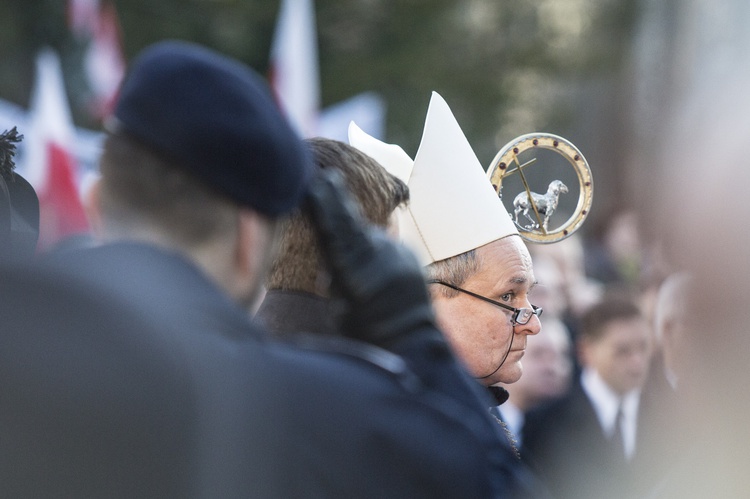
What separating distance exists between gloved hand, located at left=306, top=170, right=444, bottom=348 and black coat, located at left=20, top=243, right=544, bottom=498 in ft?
0.24

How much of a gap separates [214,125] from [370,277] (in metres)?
0.35

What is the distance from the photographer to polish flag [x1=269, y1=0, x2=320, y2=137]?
11.8m

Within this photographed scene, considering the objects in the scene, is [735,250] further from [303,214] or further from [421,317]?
[303,214]

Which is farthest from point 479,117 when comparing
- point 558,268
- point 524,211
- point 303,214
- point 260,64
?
point 303,214

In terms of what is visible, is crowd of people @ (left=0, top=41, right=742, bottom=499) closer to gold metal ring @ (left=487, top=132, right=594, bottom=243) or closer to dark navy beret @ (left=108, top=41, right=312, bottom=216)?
dark navy beret @ (left=108, top=41, right=312, bottom=216)

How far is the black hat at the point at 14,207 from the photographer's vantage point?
8.68ft

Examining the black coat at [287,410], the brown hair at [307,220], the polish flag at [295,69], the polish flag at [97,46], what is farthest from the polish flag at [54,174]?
the black coat at [287,410]

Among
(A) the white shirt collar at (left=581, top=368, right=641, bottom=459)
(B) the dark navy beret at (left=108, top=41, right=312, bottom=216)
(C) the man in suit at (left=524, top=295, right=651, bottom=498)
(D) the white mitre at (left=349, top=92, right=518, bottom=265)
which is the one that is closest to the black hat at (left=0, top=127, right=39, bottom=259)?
(B) the dark navy beret at (left=108, top=41, right=312, bottom=216)

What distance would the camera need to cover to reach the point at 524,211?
3.93 meters

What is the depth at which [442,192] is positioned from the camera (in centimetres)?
378

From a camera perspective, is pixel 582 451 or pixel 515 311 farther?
pixel 582 451

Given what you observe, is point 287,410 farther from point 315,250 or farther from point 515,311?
point 515,311

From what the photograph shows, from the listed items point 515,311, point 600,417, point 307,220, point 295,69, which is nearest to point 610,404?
point 600,417

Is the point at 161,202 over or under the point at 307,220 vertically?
under
